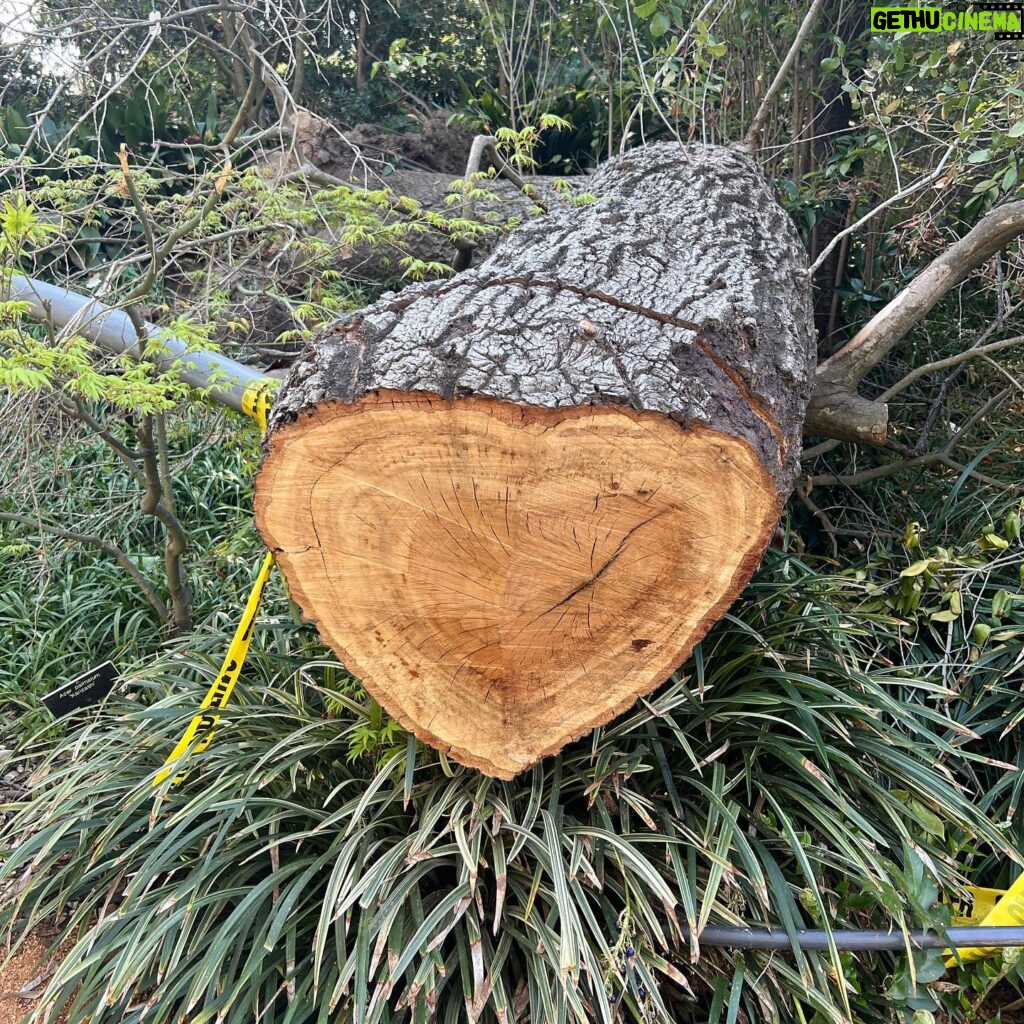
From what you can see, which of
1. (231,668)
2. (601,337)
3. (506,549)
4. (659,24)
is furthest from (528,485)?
(659,24)

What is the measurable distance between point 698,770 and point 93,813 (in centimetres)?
147

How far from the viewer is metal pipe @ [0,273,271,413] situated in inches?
75.6

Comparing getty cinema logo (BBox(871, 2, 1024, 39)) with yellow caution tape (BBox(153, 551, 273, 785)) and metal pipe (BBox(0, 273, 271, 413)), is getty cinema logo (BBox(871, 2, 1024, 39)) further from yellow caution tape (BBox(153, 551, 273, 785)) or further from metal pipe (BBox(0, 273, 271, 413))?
yellow caution tape (BBox(153, 551, 273, 785))

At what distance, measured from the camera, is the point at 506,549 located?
4.69 feet

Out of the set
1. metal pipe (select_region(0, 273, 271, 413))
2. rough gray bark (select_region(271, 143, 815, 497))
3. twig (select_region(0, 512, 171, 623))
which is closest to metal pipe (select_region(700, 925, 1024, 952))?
rough gray bark (select_region(271, 143, 815, 497))

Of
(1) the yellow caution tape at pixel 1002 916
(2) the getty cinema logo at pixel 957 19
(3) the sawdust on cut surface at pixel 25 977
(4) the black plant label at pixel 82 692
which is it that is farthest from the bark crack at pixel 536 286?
(2) the getty cinema logo at pixel 957 19

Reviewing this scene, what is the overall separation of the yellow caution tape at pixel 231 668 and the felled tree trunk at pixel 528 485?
1.15 feet

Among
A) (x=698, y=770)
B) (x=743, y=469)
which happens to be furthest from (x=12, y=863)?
(x=743, y=469)

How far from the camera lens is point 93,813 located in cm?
190

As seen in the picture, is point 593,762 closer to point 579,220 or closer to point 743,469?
point 743,469

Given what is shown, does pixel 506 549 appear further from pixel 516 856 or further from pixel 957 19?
pixel 957 19

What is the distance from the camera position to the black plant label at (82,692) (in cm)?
232

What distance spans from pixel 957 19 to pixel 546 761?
270cm

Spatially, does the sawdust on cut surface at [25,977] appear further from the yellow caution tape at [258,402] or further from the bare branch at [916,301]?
the bare branch at [916,301]
